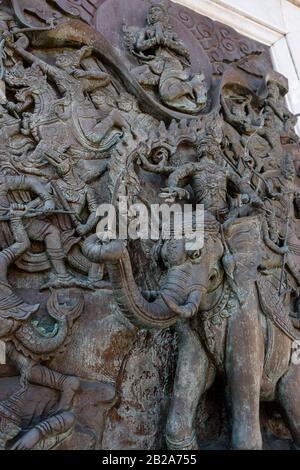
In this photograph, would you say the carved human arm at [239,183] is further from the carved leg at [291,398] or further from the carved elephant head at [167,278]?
the carved leg at [291,398]

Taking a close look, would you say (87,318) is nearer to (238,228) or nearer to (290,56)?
(238,228)

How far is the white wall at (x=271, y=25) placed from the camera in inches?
196

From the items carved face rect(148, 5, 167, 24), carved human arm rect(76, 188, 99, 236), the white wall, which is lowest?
carved human arm rect(76, 188, 99, 236)

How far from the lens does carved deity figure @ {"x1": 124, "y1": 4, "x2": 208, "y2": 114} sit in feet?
12.8

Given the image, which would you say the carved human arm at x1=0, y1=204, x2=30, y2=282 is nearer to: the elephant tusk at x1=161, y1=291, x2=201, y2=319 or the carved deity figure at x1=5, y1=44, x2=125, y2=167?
the carved deity figure at x1=5, y1=44, x2=125, y2=167

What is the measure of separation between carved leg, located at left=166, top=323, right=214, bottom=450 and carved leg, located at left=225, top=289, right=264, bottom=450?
6.0 inches

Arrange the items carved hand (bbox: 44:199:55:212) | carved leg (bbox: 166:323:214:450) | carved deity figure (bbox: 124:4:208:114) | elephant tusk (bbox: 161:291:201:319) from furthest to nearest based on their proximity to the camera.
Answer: carved deity figure (bbox: 124:4:208:114), carved hand (bbox: 44:199:55:212), carved leg (bbox: 166:323:214:450), elephant tusk (bbox: 161:291:201:319)

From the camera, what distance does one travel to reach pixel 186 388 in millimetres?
2613

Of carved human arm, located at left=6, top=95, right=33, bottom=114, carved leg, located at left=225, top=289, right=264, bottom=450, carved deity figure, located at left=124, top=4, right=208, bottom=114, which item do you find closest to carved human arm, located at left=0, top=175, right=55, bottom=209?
carved human arm, located at left=6, top=95, right=33, bottom=114

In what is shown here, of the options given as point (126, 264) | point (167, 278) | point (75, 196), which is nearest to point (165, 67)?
point (75, 196)

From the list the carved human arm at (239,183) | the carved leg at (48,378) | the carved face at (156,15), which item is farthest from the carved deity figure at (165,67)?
the carved leg at (48,378)

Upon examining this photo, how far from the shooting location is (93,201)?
3.06m

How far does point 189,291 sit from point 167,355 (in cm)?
55

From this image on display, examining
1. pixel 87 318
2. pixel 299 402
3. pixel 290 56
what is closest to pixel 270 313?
pixel 299 402
